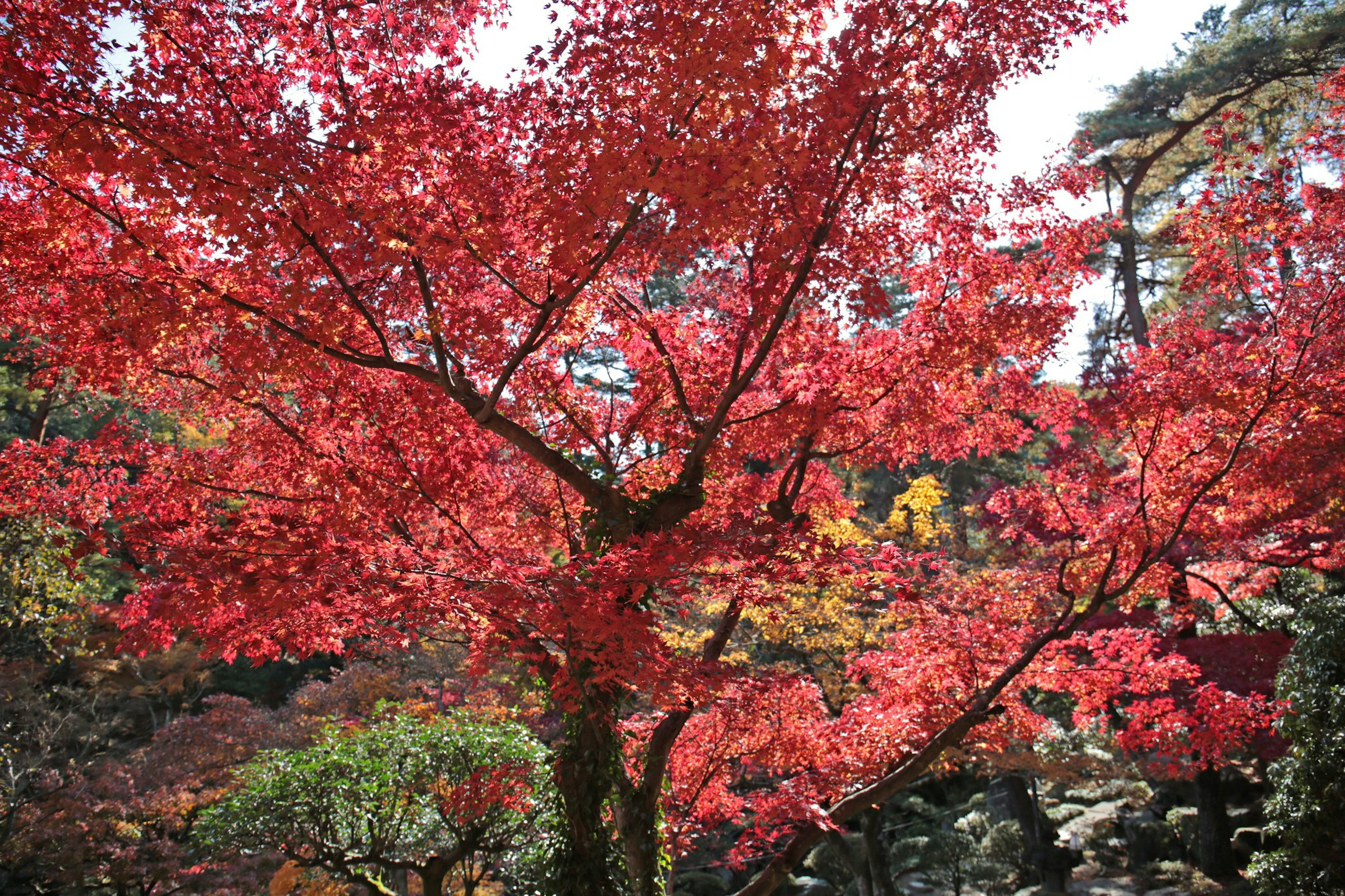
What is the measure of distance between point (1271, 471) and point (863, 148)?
482 cm

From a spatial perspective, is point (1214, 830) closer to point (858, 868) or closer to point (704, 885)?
point (858, 868)

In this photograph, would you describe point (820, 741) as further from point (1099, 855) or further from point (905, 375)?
point (1099, 855)

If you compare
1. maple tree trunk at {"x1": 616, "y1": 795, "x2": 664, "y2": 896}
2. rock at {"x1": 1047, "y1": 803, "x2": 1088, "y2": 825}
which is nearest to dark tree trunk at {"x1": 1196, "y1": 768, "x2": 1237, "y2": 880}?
rock at {"x1": 1047, "y1": 803, "x2": 1088, "y2": 825}

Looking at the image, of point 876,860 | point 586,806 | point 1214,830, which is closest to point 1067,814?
point 1214,830

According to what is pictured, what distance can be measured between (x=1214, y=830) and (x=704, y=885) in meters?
7.63

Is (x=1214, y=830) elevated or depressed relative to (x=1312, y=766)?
depressed

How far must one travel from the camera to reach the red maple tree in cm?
391

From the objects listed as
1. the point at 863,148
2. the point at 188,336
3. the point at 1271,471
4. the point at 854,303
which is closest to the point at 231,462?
the point at 188,336

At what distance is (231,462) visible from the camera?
19.8ft

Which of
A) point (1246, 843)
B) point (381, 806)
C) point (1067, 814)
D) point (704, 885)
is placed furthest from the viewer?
point (1067, 814)

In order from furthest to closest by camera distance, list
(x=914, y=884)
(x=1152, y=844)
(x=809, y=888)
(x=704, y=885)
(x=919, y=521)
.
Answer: (x=914, y=884) < (x=704, y=885) < (x=809, y=888) < (x=919, y=521) < (x=1152, y=844)

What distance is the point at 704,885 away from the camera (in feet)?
44.1

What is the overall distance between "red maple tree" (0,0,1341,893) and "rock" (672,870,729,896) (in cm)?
787

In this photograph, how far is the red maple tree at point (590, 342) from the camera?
3.91m
